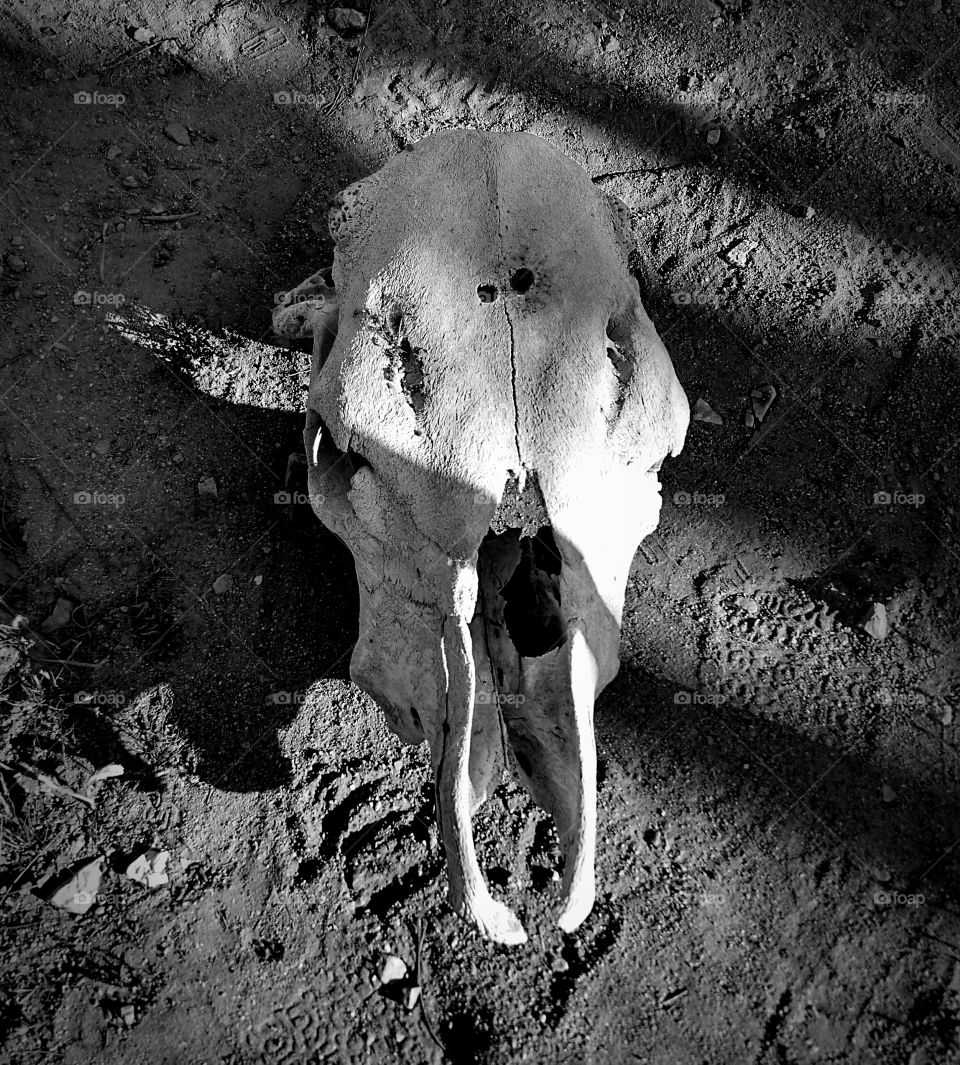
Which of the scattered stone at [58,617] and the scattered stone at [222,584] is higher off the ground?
the scattered stone at [222,584]

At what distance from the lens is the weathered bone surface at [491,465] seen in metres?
3.01

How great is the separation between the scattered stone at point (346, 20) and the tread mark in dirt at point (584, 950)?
194 inches

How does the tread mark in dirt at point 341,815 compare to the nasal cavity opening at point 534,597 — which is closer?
the nasal cavity opening at point 534,597

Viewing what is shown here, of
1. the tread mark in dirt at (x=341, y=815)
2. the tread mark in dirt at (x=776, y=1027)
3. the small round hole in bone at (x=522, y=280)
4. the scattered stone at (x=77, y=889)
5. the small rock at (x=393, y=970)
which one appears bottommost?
the scattered stone at (x=77, y=889)

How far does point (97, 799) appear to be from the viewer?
3967mm

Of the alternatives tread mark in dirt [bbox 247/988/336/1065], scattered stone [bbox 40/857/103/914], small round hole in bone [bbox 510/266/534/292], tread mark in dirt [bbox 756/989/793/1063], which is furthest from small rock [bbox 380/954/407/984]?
small round hole in bone [bbox 510/266/534/292]

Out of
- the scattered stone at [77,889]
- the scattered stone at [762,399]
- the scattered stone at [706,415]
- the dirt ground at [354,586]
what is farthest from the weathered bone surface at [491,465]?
the scattered stone at [77,889]

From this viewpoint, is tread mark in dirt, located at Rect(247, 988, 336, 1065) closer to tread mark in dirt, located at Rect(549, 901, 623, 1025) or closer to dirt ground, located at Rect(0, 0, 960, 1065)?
dirt ground, located at Rect(0, 0, 960, 1065)

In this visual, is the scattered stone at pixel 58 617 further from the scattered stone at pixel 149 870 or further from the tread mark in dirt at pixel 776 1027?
the tread mark in dirt at pixel 776 1027

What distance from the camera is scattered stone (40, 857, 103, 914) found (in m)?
3.76

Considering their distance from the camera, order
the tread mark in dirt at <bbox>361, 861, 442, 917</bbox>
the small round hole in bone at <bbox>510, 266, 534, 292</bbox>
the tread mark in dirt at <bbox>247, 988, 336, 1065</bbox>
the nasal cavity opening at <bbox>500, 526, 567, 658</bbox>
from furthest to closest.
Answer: the tread mark in dirt at <bbox>361, 861, 442, 917</bbox> < the tread mark in dirt at <bbox>247, 988, 336, 1065</bbox> < the small round hole in bone at <bbox>510, 266, 534, 292</bbox> < the nasal cavity opening at <bbox>500, 526, 567, 658</bbox>

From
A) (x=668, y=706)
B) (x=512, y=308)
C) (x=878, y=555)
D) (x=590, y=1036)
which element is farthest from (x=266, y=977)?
(x=878, y=555)

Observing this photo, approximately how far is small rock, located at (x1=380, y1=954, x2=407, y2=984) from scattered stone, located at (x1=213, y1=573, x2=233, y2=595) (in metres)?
1.86

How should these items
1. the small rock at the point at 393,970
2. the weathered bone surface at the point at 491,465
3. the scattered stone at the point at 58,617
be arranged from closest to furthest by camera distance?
1. the weathered bone surface at the point at 491,465
2. the small rock at the point at 393,970
3. the scattered stone at the point at 58,617
